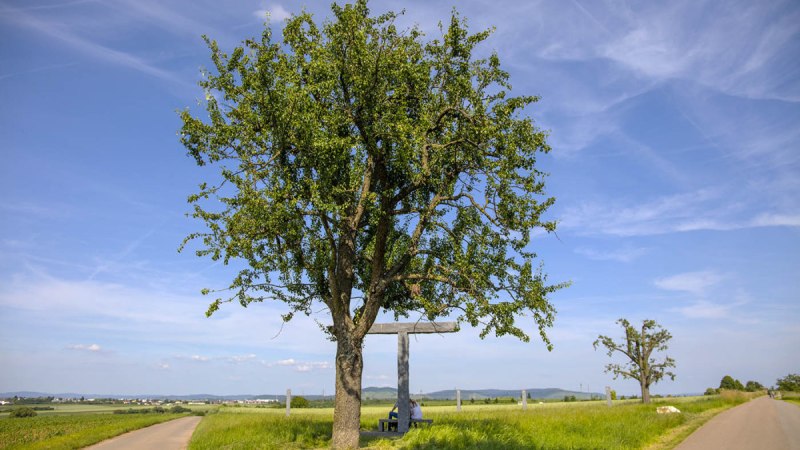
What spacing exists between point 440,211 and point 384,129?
4.52 meters

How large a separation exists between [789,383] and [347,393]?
451ft

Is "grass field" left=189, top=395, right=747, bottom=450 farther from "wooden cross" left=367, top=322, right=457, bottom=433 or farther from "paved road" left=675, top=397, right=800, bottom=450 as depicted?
"wooden cross" left=367, top=322, right=457, bottom=433

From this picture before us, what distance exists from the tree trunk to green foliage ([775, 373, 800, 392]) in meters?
128

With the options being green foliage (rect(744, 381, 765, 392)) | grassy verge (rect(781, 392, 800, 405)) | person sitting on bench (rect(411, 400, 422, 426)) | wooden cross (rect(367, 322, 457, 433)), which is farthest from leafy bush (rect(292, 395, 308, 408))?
green foliage (rect(744, 381, 765, 392))

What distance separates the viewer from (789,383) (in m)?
112

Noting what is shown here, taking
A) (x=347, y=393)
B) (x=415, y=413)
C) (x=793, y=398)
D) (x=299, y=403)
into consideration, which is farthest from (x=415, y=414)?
(x=793, y=398)

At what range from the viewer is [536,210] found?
49.9ft

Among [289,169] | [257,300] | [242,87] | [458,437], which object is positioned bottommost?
[458,437]

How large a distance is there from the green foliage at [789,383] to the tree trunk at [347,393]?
5043 inches

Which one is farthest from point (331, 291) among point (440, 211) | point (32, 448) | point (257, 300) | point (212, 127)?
point (32, 448)

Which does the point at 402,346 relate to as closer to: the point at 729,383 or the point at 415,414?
the point at 415,414

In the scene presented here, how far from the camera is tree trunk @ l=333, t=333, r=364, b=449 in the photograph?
1505 cm

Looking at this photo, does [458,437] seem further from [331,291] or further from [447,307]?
[331,291]

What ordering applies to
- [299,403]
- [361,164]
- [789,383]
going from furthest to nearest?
[789,383] → [299,403] → [361,164]
